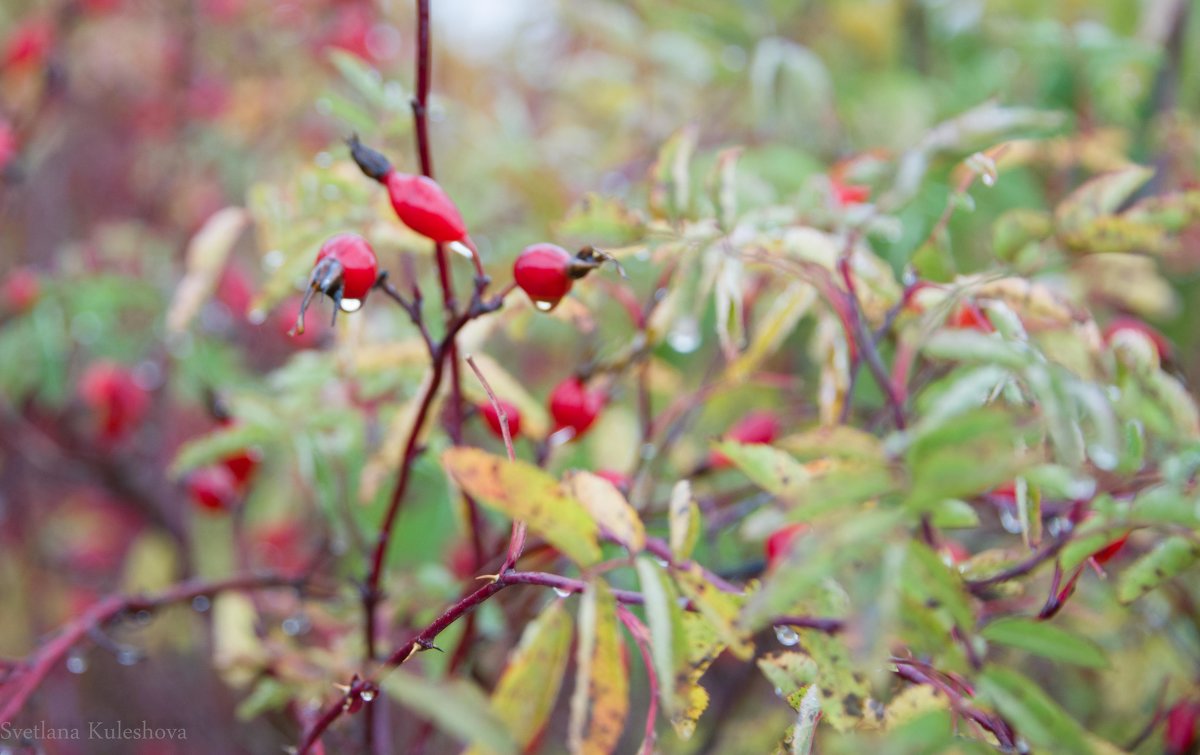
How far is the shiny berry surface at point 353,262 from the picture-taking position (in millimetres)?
705

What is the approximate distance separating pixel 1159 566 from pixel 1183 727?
475mm

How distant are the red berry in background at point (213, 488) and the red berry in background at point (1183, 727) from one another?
1.26 metres

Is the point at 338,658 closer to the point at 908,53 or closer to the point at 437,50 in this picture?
the point at 908,53

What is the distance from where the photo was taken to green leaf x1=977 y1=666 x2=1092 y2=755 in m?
0.48

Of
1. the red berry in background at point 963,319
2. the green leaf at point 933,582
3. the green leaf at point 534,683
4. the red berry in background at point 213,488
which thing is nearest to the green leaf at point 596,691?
the green leaf at point 534,683

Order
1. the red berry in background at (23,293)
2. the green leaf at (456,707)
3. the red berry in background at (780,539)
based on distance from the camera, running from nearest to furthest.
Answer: the green leaf at (456,707), the red berry in background at (780,539), the red berry in background at (23,293)

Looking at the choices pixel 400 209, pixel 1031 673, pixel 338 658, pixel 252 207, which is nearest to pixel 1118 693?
pixel 1031 673

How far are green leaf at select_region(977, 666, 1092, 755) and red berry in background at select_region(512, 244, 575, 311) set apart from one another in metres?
0.40

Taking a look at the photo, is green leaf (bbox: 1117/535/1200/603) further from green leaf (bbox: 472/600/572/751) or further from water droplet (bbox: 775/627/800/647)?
green leaf (bbox: 472/600/572/751)

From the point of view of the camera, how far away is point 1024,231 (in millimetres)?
831

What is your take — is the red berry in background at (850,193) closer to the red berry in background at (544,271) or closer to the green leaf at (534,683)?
the red berry in background at (544,271)

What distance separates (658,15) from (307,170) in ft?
3.73

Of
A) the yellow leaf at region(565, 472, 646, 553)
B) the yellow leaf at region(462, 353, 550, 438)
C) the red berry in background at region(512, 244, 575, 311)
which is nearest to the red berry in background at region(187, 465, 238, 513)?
the yellow leaf at region(462, 353, 550, 438)

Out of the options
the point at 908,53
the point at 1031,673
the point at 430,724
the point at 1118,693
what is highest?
the point at 908,53
